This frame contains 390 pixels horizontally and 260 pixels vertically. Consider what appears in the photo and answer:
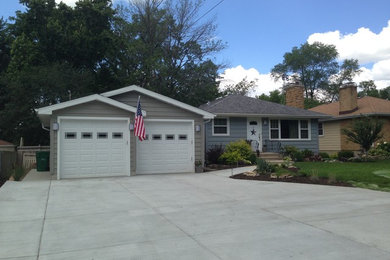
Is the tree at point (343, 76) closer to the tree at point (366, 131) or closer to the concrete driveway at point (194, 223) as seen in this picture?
the tree at point (366, 131)

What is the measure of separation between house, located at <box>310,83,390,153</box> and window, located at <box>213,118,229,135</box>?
7590 millimetres

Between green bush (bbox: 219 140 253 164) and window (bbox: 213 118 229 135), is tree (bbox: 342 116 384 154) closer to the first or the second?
green bush (bbox: 219 140 253 164)

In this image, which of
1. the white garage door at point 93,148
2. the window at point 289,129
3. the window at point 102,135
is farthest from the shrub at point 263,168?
the window at point 289,129

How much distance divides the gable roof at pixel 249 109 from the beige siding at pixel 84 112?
6996 mm

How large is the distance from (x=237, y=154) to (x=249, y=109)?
14.4 feet

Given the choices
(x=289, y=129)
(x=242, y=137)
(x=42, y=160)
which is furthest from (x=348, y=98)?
(x=42, y=160)

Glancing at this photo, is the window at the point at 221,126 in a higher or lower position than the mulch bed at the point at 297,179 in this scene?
higher

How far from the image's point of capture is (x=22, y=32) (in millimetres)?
29406

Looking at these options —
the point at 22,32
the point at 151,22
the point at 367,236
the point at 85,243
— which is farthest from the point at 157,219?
the point at 22,32

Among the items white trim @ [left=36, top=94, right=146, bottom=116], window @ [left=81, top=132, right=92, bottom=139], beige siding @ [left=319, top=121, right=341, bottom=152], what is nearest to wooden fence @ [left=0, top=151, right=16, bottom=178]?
white trim @ [left=36, top=94, right=146, bottom=116]

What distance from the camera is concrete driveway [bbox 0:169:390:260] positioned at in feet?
15.3

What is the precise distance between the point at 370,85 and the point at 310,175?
5056 cm

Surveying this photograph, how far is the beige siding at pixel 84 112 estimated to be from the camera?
41.8ft

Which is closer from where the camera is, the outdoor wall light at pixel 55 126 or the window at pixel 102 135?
the outdoor wall light at pixel 55 126
